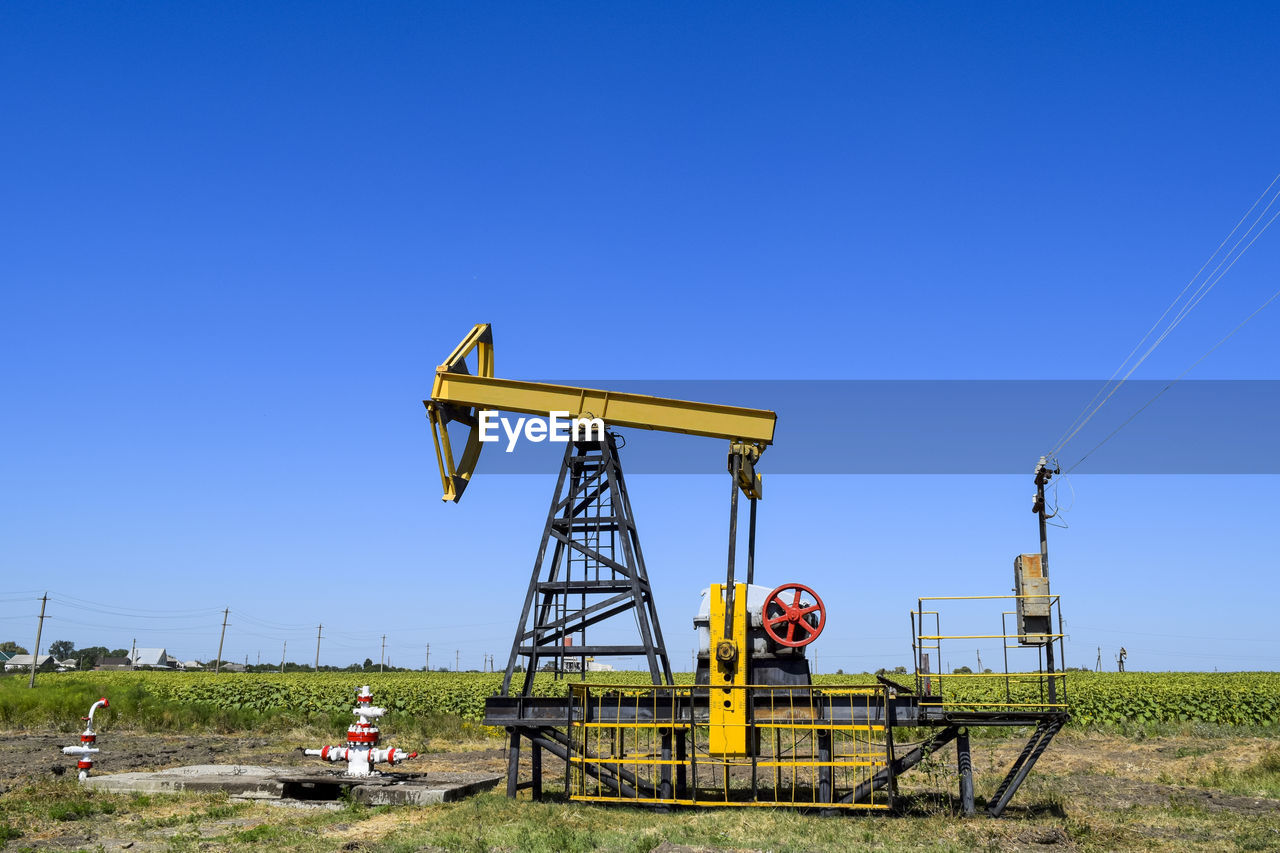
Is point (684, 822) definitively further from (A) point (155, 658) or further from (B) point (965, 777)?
(A) point (155, 658)

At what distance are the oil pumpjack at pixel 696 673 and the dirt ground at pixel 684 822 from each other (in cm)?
56

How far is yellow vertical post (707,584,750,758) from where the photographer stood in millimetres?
10758

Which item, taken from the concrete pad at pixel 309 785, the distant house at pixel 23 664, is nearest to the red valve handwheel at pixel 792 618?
the concrete pad at pixel 309 785

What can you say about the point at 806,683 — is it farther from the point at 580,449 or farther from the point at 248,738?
the point at 248,738

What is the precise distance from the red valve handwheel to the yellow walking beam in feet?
4.73

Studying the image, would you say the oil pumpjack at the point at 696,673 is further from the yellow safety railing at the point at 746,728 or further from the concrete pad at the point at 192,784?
the concrete pad at the point at 192,784

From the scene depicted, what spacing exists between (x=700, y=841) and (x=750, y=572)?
359 centimetres

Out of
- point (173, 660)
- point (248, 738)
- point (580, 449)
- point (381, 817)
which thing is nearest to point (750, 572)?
point (580, 449)

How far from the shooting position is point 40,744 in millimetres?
18266

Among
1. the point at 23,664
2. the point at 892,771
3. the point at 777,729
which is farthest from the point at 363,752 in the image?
the point at 23,664

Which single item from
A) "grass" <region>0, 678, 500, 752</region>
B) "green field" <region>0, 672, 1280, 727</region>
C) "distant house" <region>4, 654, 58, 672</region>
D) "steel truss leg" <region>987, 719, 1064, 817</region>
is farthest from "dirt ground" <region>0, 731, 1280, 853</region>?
"distant house" <region>4, 654, 58, 672</region>

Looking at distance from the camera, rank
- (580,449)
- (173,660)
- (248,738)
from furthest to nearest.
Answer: (173,660) → (248,738) → (580,449)

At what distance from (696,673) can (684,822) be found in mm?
1958

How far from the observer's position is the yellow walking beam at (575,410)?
11984mm
